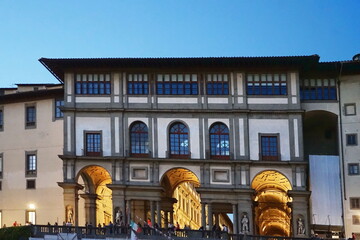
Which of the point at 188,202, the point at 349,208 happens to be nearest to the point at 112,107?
the point at 349,208

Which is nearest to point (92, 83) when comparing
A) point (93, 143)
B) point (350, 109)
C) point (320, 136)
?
point (93, 143)

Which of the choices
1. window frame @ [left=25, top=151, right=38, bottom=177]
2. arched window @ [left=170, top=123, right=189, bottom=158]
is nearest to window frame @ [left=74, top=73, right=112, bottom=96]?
arched window @ [left=170, top=123, right=189, bottom=158]

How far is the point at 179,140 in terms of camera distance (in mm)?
60625

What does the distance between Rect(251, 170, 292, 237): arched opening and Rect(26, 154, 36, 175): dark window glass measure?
21038 mm

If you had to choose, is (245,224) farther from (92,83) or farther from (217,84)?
(92,83)

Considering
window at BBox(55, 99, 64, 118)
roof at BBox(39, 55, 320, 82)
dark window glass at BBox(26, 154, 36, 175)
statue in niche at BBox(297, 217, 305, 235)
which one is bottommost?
statue in niche at BBox(297, 217, 305, 235)

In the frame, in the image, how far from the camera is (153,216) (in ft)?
196

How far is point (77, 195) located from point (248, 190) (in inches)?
570

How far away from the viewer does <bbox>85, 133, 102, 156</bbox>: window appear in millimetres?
60750

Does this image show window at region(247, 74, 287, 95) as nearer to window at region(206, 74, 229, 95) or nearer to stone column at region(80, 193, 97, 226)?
window at region(206, 74, 229, 95)

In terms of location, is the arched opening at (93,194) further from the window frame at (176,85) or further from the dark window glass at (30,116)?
the window frame at (176,85)

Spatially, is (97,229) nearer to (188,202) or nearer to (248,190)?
(248,190)

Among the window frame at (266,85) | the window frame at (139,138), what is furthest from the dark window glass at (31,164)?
the window frame at (266,85)

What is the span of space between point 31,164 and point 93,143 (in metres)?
9.96
